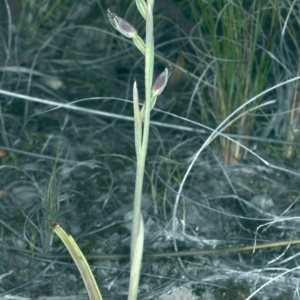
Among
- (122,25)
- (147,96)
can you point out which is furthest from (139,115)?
(122,25)

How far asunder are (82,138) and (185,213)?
18.7 inches

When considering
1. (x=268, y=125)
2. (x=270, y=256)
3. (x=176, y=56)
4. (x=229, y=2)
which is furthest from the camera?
(x=176, y=56)

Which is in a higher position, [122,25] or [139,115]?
[122,25]

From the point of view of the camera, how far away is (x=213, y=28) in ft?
6.23

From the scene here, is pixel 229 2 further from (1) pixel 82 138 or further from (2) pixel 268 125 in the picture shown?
(1) pixel 82 138

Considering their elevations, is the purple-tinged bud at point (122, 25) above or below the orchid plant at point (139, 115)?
above

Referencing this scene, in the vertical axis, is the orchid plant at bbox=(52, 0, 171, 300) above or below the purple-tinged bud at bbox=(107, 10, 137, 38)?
below

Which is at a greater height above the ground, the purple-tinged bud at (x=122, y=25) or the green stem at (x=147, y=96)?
the purple-tinged bud at (x=122, y=25)

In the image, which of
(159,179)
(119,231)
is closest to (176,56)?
(159,179)

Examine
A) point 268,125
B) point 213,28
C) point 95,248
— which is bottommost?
point 95,248

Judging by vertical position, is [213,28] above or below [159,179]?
above

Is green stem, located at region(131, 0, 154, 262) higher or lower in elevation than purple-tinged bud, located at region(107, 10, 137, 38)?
lower

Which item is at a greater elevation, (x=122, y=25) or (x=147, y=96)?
(x=122, y=25)

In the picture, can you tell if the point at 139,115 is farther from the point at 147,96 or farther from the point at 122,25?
the point at 122,25
